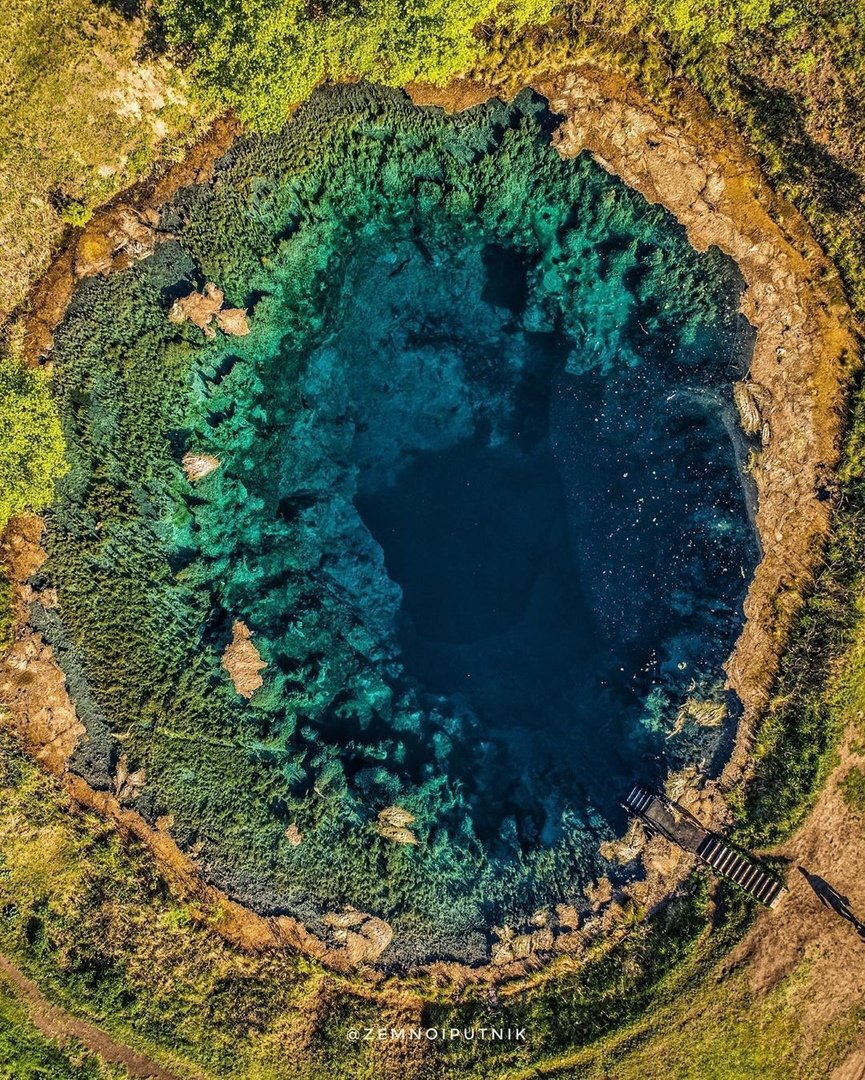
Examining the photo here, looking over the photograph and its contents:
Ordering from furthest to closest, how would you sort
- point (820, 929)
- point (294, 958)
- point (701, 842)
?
1. point (294, 958)
2. point (701, 842)
3. point (820, 929)

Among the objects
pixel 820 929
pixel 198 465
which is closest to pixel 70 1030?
pixel 198 465

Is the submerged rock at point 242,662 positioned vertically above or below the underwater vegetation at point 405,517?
below

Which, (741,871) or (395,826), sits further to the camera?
(395,826)

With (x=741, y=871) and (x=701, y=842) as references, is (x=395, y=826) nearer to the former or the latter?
(x=701, y=842)

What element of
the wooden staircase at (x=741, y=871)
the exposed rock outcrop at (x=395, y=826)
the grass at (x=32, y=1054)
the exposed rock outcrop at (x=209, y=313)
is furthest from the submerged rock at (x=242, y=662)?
the wooden staircase at (x=741, y=871)

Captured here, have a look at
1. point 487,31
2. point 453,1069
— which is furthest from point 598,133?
point 453,1069

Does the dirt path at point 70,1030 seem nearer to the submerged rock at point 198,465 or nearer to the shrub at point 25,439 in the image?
the shrub at point 25,439
